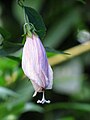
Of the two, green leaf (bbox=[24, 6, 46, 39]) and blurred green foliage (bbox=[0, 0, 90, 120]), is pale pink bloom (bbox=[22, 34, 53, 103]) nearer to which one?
green leaf (bbox=[24, 6, 46, 39])

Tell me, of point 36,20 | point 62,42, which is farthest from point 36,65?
point 62,42

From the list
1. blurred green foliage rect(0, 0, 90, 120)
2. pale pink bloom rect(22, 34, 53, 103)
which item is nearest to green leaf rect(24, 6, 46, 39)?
pale pink bloom rect(22, 34, 53, 103)

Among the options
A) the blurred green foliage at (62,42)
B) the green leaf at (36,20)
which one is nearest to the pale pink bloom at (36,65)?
the green leaf at (36,20)

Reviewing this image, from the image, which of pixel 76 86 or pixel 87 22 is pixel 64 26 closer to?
pixel 87 22

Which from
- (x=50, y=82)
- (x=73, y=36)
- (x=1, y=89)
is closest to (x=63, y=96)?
(x=73, y=36)

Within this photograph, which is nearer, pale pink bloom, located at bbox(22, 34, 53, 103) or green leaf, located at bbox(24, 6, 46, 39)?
pale pink bloom, located at bbox(22, 34, 53, 103)
